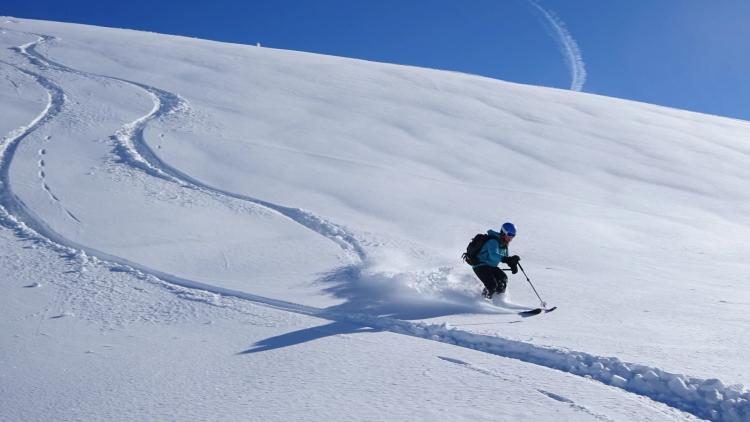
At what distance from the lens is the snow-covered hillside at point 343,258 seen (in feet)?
14.2

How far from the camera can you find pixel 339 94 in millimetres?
19719

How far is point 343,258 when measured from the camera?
311 inches

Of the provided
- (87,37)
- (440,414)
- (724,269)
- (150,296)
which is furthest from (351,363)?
(87,37)

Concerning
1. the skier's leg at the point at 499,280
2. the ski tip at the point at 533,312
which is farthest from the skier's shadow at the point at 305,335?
the skier's leg at the point at 499,280

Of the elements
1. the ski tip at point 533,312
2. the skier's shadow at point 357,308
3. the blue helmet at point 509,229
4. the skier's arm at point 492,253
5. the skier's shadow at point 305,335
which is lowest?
the skier's shadow at point 305,335

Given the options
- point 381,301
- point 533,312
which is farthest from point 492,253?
point 381,301

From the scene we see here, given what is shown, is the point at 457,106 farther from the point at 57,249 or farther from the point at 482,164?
the point at 57,249

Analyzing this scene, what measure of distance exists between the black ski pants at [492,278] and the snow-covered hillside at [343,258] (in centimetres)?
32

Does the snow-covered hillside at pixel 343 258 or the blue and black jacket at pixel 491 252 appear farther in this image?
the blue and black jacket at pixel 491 252

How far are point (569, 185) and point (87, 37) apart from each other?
21395mm

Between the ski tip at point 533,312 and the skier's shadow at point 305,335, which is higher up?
the ski tip at point 533,312

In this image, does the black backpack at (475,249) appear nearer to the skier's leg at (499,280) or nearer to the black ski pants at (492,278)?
the black ski pants at (492,278)

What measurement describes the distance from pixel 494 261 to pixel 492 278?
0.66ft

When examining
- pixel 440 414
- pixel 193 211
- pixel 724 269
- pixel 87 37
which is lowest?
pixel 440 414
